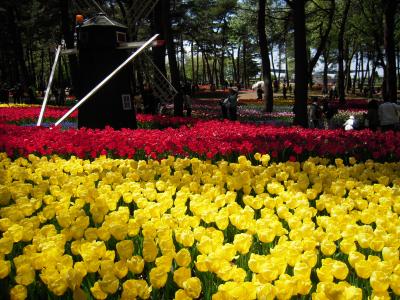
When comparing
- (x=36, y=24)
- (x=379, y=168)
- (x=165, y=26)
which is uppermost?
(x=36, y=24)

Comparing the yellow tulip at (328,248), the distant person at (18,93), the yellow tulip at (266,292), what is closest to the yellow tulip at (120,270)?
the yellow tulip at (266,292)

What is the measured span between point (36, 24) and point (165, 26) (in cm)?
2175

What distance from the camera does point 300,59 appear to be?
17406mm

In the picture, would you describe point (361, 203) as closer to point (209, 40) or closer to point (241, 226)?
point (241, 226)

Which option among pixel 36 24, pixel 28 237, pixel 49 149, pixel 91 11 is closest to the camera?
pixel 28 237

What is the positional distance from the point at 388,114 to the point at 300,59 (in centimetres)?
408

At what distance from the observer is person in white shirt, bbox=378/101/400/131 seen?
14992 millimetres

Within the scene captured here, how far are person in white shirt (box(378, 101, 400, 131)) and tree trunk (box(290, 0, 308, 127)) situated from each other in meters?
3.29

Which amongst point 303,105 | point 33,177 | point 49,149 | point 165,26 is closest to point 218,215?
point 33,177

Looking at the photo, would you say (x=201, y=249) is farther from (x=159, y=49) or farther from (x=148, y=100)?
(x=148, y=100)

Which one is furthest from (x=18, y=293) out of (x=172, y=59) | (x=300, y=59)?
(x=172, y=59)

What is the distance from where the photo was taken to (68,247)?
12.2 ft

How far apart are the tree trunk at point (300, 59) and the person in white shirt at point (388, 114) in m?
3.29

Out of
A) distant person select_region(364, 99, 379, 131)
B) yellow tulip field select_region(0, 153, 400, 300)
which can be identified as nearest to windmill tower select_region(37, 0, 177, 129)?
distant person select_region(364, 99, 379, 131)
